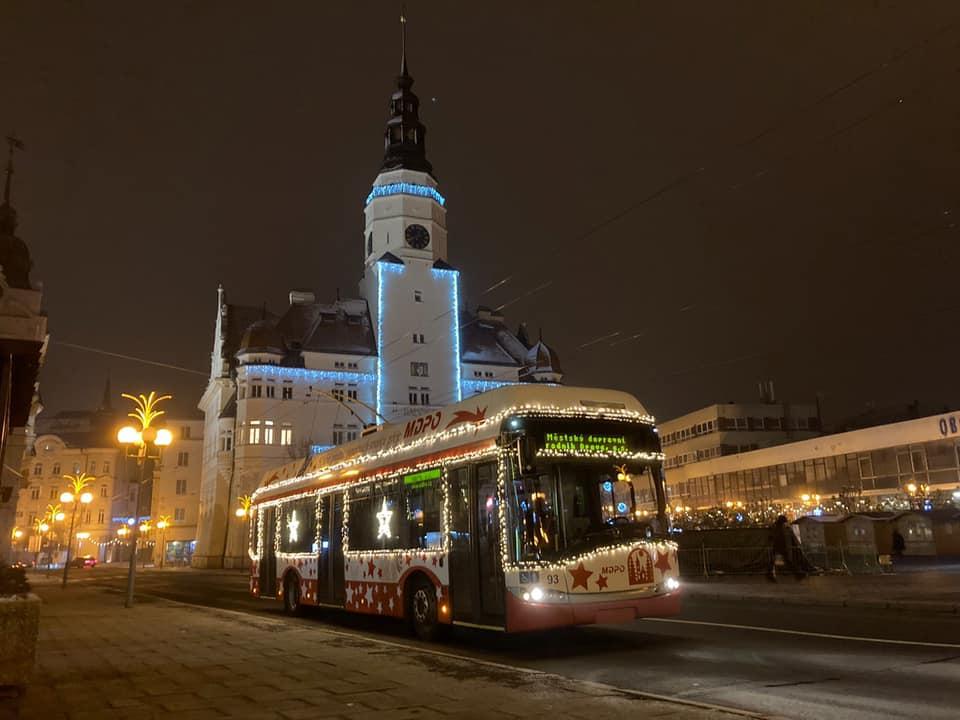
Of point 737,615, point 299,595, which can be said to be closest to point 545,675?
point 737,615

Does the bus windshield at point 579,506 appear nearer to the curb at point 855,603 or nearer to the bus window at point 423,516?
the bus window at point 423,516

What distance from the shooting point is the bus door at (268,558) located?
2002 centimetres

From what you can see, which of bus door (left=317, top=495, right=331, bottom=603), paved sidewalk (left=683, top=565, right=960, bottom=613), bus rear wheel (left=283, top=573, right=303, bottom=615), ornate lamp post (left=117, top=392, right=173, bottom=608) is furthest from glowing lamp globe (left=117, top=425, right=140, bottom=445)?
paved sidewalk (left=683, top=565, right=960, bottom=613)

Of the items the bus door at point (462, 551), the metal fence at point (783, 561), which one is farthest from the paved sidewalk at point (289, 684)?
the metal fence at point (783, 561)

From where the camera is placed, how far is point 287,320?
2790 inches

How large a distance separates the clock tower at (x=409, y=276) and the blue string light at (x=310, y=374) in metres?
1.62

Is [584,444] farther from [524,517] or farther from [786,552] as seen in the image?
[786,552]

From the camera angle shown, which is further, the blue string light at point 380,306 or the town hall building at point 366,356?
the blue string light at point 380,306

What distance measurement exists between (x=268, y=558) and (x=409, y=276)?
49746 mm

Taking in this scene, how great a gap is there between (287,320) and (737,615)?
60.6 metres

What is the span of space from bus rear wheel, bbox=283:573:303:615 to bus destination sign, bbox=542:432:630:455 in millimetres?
10021

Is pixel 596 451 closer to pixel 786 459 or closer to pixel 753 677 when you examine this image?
pixel 753 677

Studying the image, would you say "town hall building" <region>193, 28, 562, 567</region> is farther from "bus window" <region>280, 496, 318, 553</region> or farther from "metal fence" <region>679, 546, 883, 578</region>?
"bus window" <region>280, 496, 318, 553</region>

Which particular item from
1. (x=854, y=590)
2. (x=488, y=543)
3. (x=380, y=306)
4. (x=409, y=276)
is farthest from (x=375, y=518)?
(x=409, y=276)
